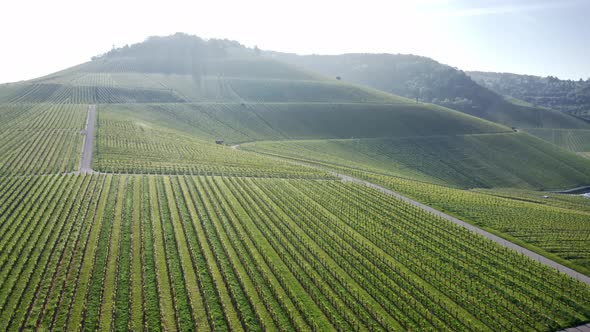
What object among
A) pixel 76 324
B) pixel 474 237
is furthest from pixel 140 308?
pixel 474 237

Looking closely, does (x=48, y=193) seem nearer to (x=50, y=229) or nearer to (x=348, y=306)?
(x=50, y=229)

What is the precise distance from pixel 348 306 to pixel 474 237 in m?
23.9

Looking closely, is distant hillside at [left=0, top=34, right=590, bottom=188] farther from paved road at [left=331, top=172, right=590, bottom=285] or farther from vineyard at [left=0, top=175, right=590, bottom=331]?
paved road at [left=331, top=172, right=590, bottom=285]

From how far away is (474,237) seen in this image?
4856cm

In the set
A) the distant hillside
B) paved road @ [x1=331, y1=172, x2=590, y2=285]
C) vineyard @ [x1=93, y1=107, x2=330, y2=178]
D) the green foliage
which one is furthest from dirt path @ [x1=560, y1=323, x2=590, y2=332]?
the distant hillside

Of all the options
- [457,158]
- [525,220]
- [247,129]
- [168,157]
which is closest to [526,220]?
[525,220]

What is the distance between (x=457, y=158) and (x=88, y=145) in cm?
10529

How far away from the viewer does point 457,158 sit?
12731 centimetres

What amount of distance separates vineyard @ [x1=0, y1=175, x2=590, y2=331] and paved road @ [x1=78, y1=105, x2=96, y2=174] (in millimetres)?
11003

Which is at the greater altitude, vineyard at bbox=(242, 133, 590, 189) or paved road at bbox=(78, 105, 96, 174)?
paved road at bbox=(78, 105, 96, 174)

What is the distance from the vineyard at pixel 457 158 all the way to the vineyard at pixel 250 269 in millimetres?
47725

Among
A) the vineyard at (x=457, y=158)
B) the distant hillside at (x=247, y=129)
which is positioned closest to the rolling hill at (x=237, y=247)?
the distant hillside at (x=247, y=129)

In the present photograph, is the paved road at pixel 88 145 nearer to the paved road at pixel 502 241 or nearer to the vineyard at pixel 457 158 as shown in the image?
the vineyard at pixel 457 158

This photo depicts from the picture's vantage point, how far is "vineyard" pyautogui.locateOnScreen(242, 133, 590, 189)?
11069 cm
